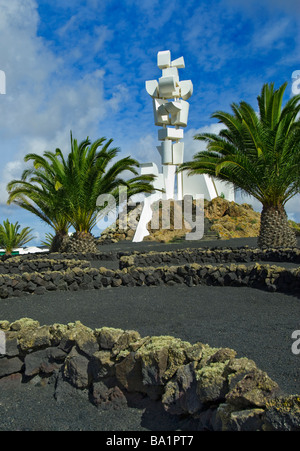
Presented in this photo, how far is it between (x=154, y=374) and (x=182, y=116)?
1190 inches

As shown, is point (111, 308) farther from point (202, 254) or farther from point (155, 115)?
point (155, 115)

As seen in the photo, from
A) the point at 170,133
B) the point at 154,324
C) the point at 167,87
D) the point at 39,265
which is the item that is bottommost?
the point at 154,324

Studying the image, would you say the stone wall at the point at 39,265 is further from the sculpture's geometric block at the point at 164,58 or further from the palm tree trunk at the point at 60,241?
the sculpture's geometric block at the point at 164,58

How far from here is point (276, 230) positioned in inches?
520

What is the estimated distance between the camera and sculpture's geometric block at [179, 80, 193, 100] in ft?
102

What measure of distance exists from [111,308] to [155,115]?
27778 millimetres

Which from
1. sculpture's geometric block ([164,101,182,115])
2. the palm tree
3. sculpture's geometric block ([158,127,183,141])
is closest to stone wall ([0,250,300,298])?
the palm tree

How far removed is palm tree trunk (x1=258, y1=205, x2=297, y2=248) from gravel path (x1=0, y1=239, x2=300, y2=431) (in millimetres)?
6860

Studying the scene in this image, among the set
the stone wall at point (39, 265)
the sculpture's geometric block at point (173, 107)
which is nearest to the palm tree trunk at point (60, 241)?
the stone wall at point (39, 265)

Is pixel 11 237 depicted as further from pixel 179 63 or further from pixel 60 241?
pixel 179 63

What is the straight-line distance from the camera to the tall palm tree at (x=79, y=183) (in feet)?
47.0

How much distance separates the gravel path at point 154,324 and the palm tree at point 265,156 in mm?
6375

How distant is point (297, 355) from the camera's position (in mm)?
3461

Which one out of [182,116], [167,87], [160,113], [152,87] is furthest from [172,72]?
[182,116]
